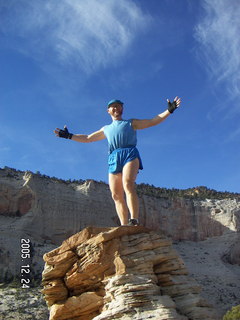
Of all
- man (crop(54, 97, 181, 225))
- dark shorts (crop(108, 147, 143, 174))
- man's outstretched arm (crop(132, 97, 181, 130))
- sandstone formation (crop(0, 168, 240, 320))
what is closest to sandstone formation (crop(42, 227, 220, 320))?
man (crop(54, 97, 181, 225))

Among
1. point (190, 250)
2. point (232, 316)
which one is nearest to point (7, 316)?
point (232, 316)

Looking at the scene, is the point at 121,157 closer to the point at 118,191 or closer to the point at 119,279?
the point at 118,191

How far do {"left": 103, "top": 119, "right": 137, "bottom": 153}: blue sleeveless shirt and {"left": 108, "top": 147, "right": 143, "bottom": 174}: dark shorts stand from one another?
0.36 ft

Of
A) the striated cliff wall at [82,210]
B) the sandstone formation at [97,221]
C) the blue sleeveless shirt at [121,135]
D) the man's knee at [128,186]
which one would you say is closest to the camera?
the man's knee at [128,186]

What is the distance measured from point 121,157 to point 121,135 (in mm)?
422

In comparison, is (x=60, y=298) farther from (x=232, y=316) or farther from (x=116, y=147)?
(x=232, y=316)

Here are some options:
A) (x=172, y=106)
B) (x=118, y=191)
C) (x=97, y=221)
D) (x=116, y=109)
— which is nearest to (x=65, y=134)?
(x=116, y=109)

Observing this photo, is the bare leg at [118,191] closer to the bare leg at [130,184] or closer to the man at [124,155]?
the man at [124,155]

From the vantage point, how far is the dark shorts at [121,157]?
860 centimetres

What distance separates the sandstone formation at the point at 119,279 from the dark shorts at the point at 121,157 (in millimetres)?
1200

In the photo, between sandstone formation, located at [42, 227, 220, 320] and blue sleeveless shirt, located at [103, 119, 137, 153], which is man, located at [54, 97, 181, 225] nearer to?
blue sleeveless shirt, located at [103, 119, 137, 153]

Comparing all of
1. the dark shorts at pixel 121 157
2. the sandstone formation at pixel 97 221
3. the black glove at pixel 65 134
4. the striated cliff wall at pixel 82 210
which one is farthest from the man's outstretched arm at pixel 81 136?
the striated cliff wall at pixel 82 210

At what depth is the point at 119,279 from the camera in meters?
7.30

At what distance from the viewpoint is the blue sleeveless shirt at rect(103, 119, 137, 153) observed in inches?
345
